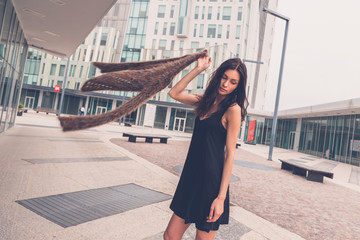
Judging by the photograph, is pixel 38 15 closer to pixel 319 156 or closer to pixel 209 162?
pixel 209 162

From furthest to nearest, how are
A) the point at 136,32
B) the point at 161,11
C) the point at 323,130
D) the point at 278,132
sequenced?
the point at 136,32, the point at 161,11, the point at 278,132, the point at 323,130

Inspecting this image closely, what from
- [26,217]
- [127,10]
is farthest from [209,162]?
[127,10]

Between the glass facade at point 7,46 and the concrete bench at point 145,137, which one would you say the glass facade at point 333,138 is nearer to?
the concrete bench at point 145,137

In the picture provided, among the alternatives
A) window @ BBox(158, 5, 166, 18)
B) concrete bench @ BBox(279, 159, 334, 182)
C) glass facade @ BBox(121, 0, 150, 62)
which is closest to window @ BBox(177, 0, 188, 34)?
window @ BBox(158, 5, 166, 18)

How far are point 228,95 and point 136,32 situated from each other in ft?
165

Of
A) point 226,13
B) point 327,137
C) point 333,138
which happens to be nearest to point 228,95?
point 333,138

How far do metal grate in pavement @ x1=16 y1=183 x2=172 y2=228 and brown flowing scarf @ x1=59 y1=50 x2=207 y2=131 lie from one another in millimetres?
2284

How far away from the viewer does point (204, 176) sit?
5.69ft

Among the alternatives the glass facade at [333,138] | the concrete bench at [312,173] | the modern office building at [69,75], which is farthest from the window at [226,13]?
the concrete bench at [312,173]

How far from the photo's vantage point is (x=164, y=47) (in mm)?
45688

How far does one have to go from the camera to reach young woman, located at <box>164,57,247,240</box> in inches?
67.0

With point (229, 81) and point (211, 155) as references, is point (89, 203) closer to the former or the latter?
point (211, 155)

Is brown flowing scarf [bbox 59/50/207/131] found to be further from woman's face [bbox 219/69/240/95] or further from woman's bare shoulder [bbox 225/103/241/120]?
woman's bare shoulder [bbox 225/103/241/120]

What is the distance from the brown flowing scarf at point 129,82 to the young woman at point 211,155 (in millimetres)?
350
